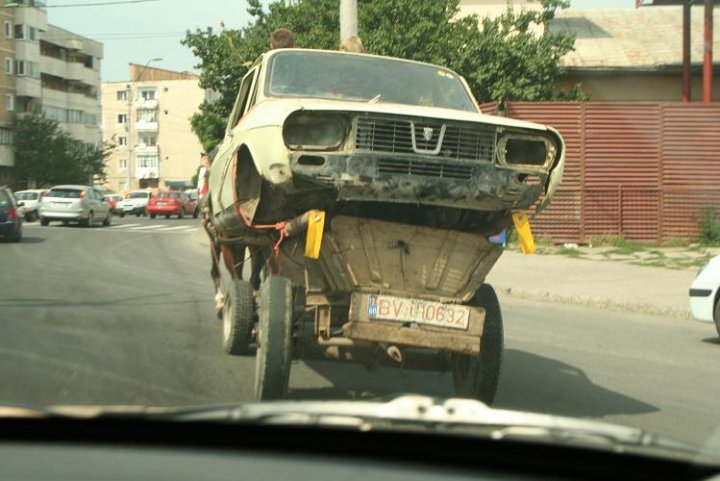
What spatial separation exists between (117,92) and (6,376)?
117m

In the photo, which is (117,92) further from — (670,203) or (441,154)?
(441,154)

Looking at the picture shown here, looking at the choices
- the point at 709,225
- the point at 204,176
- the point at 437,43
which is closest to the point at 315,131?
the point at 204,176

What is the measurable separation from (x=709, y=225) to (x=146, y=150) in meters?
99.4

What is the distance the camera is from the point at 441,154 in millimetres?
5527

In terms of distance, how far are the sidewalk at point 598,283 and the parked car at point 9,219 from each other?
13.1 meters

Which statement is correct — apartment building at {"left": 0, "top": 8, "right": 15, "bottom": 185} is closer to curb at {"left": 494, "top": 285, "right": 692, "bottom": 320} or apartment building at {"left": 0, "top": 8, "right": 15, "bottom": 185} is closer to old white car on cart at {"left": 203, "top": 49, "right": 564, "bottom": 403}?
curb at {"left": 494, "top": 285, "right": 692, "bottom": 320}

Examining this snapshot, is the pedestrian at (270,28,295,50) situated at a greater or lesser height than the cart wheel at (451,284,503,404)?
greater

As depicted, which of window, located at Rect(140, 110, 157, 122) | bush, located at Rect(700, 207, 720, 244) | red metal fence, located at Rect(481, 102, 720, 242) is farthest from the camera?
window, located at Rect(140, 110, 157, 122)

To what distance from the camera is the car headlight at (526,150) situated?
567 centimetres

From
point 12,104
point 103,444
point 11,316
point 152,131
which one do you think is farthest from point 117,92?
point 103,444

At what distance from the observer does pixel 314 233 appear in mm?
5332

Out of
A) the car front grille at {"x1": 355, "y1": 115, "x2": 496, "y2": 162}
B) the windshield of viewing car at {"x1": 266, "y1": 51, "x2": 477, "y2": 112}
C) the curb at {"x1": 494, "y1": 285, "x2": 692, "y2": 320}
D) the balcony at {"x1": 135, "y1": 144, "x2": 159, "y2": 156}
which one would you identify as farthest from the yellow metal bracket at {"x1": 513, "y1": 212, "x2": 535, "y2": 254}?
the balcony at {"x1": 135, "y1": 144, "x2": 159, "y2": 156}

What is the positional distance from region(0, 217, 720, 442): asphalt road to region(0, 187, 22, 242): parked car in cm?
1155

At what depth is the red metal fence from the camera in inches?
832
